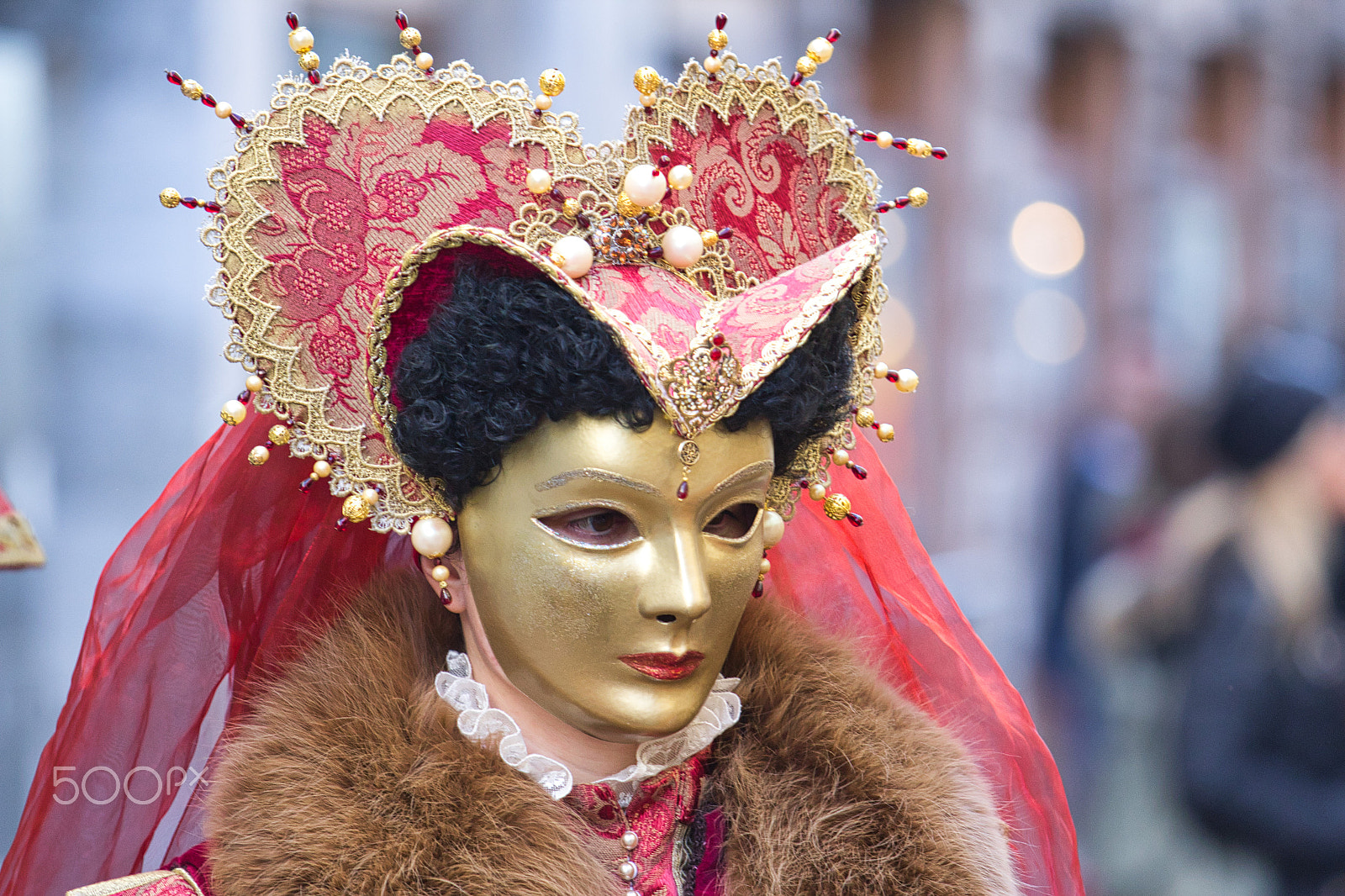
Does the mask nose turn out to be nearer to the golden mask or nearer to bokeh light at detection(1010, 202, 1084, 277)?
the golden mask

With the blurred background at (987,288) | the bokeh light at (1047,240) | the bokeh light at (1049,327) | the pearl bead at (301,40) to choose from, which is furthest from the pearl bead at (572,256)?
the bokeh light at (1049,327)

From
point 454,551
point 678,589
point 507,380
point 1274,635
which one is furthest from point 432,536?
point 1274,635

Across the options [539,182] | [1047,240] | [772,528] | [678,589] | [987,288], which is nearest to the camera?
[678,589]

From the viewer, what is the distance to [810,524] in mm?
2115

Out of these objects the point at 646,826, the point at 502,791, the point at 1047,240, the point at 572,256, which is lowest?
the point at 646,826

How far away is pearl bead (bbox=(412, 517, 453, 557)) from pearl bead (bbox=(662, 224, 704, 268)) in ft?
1.56

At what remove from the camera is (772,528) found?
1848 millimetres

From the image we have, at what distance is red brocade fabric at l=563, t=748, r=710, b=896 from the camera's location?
171 centimetres

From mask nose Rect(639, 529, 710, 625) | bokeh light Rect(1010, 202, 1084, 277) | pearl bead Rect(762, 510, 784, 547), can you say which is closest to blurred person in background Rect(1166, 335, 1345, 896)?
pearl bead Rect(762, 510, 784, 547)

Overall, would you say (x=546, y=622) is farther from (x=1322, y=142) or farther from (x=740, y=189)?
(x=1322, y=142)

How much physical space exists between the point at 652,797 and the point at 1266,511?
242 centimetres

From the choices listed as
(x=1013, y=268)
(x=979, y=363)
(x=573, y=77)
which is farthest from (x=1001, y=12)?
(x=573, y=77)

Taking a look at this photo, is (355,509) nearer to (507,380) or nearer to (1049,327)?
(507,380)

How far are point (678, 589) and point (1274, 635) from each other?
2379mm
